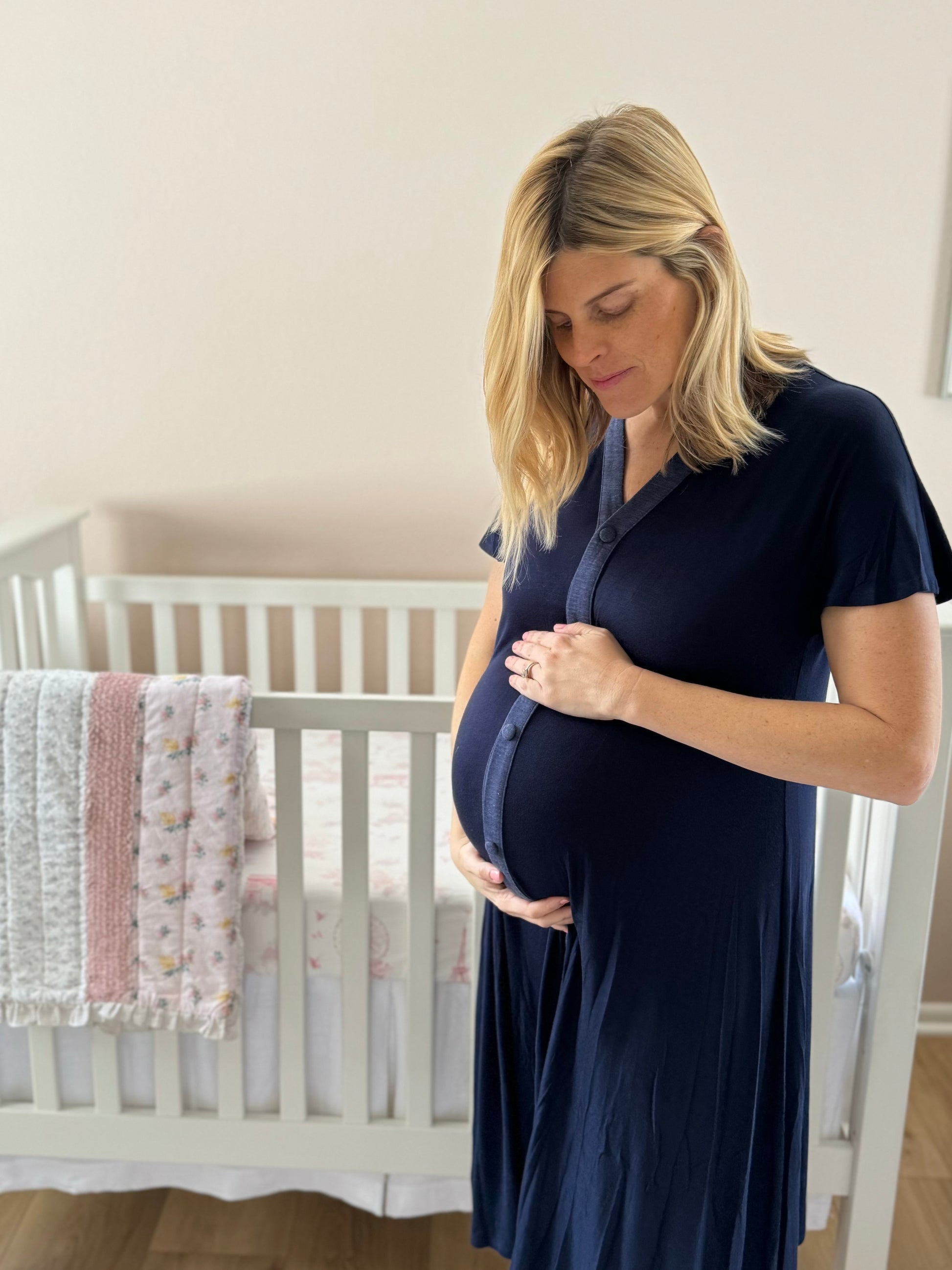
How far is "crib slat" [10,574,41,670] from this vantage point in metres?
1.70

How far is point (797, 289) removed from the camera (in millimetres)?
1853

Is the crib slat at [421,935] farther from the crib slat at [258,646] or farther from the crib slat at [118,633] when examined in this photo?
the crib slat at [118,633]

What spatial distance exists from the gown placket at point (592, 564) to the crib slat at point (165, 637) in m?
1.22

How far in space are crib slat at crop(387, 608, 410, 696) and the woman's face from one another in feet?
3.87

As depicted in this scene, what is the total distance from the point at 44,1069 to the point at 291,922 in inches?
14.9

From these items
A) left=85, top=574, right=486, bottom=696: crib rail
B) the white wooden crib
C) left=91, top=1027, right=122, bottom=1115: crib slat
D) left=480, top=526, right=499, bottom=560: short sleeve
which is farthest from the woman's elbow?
left=85, top=574, right=486, bottom=696: crib rail

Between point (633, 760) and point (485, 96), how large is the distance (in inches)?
56.1

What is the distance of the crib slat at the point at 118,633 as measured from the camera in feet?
6.43

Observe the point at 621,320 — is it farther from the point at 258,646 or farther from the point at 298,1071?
the point at 258,646

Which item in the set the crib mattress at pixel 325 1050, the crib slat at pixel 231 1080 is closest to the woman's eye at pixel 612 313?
the crib mattress at pixel 325 1050

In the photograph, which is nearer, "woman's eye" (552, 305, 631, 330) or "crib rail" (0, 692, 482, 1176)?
"woman's eye" (552, 305, 631, 330)

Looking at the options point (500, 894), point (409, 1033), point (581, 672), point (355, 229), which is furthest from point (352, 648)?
point (581, 672)

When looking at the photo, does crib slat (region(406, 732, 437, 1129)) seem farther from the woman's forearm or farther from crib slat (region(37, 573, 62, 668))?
crib slat (region(37, 573, 62, 668))

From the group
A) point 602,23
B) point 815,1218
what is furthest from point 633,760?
point 602,23
